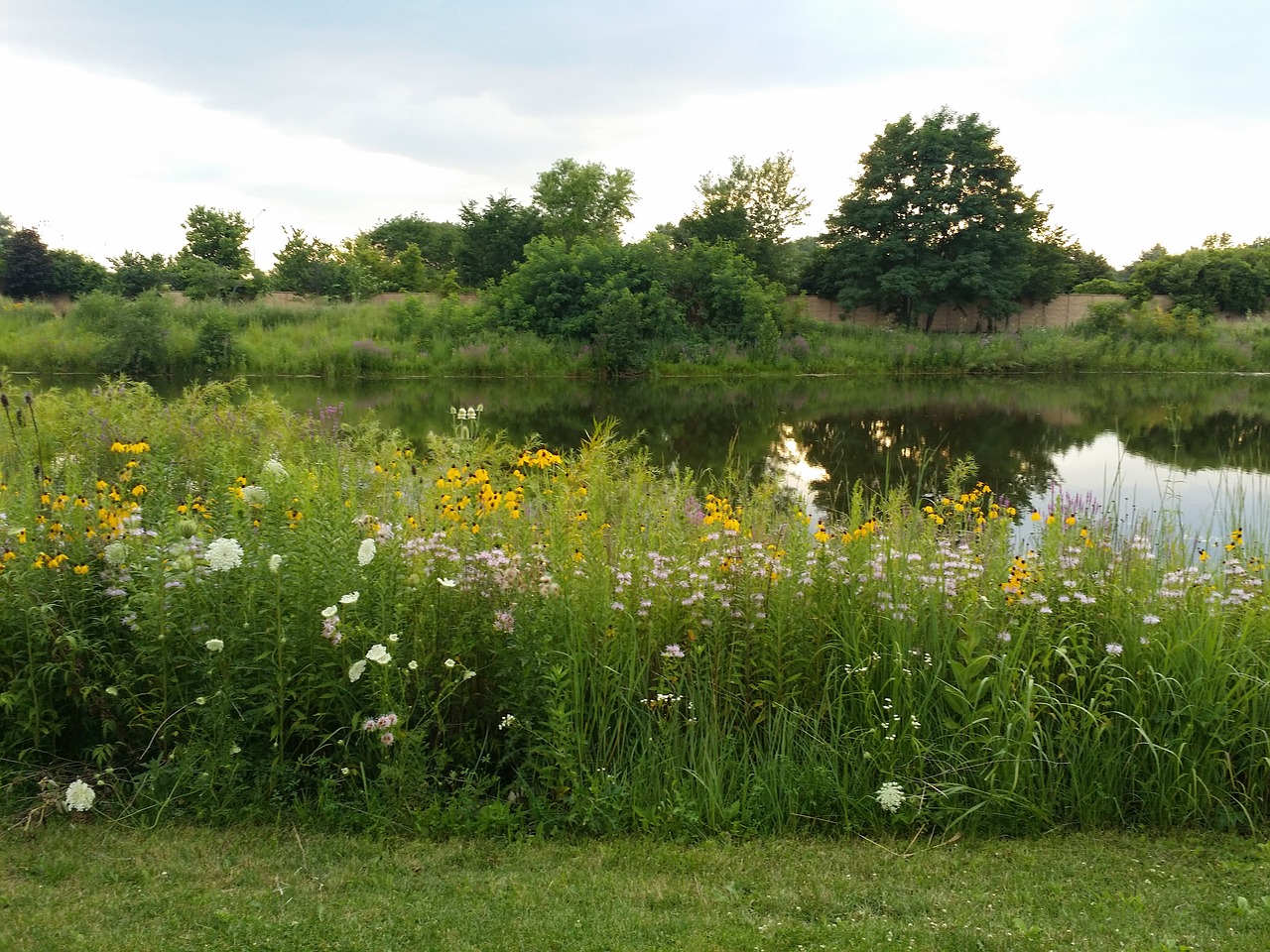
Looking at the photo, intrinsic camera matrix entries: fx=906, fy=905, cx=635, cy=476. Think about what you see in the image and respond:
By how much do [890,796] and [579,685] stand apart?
1.37m

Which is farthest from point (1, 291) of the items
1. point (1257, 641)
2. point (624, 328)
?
point (1257, 641)

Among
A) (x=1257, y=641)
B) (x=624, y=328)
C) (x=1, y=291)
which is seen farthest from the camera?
(x=1, y=291)

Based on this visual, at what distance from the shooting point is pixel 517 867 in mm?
3441

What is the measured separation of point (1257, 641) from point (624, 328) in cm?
3058

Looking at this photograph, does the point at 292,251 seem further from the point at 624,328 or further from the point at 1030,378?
Answer: the point at 1030,378

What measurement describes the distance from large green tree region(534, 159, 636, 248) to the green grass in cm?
4728

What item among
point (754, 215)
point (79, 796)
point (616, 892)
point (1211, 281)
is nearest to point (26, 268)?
point (754, 215)

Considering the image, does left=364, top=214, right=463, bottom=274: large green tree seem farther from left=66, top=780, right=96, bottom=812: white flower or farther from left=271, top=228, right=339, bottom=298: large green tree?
left=66, top=780, right=96, bottom=812: white flower

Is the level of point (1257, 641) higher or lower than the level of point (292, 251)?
lower

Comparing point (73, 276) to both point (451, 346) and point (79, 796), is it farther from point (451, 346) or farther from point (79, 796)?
point (79, 796)

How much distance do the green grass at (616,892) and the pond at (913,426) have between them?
3793mm

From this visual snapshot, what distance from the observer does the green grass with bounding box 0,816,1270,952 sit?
9.71ft

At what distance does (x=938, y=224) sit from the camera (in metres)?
44.8

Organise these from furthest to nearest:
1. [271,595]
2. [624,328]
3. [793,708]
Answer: [624,328], [793,708], [271,595]
